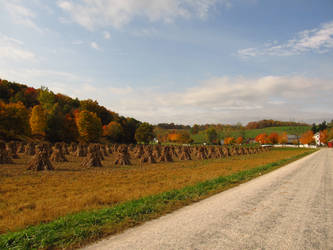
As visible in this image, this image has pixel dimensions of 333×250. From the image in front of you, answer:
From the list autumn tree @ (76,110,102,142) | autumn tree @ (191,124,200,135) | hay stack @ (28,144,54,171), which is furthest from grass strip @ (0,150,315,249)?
autumn tree @ (191,124,200,135)

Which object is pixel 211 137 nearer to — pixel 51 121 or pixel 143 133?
pixel 143 133

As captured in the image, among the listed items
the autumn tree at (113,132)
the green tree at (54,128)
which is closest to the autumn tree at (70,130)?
the green tree at (54,128)

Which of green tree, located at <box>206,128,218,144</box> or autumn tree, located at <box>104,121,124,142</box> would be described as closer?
autumn tree, located at <box>104,121,124,142</box>

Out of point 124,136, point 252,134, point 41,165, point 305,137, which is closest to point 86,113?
point 124,136

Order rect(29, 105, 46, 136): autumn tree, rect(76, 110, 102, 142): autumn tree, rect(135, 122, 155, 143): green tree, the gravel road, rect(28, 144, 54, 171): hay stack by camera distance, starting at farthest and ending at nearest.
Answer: rect(135, 122, 155, 143): green tree < rect(76, 110, 102, 142): autumn tree < rect(29, 105, 46, 136): autumn tree < rect(28, 144, 54, 171): hay stack < the gravel road

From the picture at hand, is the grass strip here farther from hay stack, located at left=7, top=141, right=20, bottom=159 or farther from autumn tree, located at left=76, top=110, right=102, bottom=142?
autumn tree, located at left=76, top=110, right=102, bottom=142

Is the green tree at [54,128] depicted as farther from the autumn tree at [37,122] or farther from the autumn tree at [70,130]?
the autumn tree at [37,122]

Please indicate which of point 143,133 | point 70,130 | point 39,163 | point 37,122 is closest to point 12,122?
point 37,122

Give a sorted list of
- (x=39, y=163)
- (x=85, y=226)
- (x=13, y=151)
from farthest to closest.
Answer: (x=13, y=151)
(x=39, y=163)
(x=85, y=226)

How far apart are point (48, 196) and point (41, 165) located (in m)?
9.25

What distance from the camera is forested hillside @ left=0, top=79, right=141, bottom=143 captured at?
54.0 m

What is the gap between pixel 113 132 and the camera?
81.1 metres

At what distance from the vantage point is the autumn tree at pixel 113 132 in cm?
8092

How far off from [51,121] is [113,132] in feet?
73.8
